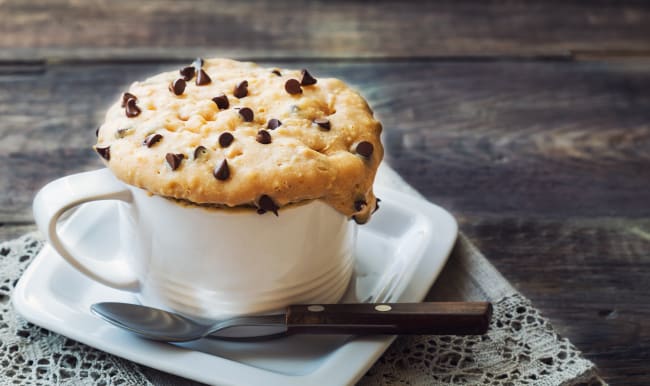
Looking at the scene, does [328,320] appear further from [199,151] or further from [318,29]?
[318,29]

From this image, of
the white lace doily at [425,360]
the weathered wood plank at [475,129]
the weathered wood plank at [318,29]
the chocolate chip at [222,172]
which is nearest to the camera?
the chocolate chip at [222,172]

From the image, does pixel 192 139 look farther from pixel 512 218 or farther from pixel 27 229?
pixel 512 218

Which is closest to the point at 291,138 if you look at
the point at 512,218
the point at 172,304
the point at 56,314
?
the point at 172,304

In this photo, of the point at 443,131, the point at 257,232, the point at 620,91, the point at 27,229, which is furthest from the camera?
the point at 620,91

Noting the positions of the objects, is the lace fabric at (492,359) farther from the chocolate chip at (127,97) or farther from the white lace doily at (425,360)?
the chocolate chip at (127,97)

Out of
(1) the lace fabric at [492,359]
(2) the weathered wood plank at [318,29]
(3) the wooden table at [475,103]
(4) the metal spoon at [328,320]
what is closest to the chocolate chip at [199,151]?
(4) the metal spoon at [328,320]

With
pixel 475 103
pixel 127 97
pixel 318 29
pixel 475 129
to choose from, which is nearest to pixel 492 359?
pixel 127 97

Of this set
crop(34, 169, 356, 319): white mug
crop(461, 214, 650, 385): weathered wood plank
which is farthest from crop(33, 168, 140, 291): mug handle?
crop(461, 214, 650, 385): weathered wood plank
